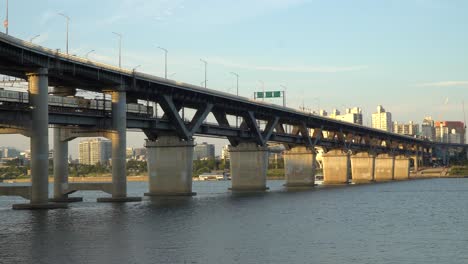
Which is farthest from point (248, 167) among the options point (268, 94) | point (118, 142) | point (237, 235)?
point (237, 235)

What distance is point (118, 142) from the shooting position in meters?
91.8

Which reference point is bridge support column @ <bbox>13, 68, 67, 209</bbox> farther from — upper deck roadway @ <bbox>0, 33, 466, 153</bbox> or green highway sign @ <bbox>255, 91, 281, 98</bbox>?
green highway sign @ <bbox>255, 91, 281, 98</bbox>

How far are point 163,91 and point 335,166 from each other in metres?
92.9

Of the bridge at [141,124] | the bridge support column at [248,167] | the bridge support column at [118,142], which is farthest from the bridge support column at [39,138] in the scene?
the bridge support column at [248,167]

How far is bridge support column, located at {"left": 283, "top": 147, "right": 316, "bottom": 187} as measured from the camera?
161750 millimetres

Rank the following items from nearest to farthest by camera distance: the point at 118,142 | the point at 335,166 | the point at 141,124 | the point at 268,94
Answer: the point at 118,142 → the point at 141,124 → the point at 268,94 → the point at 335,166

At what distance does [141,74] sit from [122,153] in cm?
1172

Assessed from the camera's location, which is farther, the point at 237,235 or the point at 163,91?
the point at 163,91

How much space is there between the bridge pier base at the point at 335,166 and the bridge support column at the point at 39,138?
4659 inches

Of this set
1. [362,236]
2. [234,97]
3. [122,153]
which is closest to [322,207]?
[122,153]

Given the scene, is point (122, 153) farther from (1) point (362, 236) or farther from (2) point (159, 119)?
(1) point (362, 236)

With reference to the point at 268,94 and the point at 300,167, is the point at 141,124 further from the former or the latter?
the point at 300,167

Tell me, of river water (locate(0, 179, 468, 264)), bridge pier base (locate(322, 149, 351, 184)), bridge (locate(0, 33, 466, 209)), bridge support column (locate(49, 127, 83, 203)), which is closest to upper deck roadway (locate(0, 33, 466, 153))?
bridge (locate(0, 33, 466, 209))

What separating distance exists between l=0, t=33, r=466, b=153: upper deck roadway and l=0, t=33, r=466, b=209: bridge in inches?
4.9
